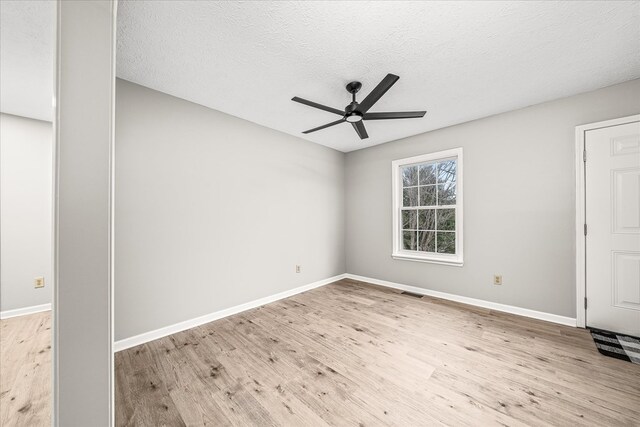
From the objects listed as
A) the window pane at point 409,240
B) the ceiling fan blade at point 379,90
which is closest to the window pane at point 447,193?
the window pane at point 409,240

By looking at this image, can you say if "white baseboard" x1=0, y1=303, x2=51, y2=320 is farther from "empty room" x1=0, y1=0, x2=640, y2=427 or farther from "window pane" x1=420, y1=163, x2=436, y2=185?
"window pane" x1=420, y1=163, x2=436, y2=185

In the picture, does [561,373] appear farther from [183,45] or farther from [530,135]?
[183,45]

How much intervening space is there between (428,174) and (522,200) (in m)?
1.26

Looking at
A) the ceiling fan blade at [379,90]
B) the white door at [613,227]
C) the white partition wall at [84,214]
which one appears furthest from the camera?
the white door at [613,227]

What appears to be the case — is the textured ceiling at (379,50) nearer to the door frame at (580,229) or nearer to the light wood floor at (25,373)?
the door frame at (580,229)

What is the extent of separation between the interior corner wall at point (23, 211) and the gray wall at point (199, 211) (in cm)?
151

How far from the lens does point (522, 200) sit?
2893 millimetres

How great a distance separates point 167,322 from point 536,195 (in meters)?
4.34

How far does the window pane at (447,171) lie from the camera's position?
3.54m

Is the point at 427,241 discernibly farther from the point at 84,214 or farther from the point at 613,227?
the point at 84,214

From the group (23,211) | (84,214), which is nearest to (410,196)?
(84,214)

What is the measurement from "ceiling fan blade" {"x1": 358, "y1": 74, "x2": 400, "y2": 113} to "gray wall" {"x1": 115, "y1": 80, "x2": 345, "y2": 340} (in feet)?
5.70

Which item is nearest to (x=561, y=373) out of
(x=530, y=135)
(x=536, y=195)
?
(x=536, y=195)

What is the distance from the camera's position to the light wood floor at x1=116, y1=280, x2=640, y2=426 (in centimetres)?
145
